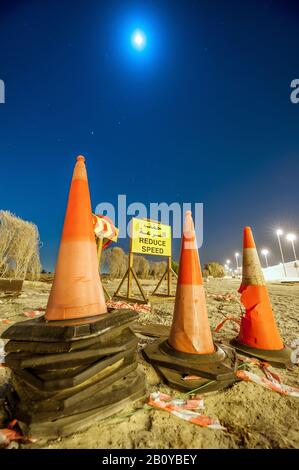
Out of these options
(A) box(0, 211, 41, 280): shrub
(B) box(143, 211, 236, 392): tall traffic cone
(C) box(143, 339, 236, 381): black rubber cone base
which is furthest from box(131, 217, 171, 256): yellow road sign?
(A) box(0, 211, 41, 280): shrub

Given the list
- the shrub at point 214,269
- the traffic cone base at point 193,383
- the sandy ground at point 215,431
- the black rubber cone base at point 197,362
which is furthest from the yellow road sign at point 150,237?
the shrub at point 214,269

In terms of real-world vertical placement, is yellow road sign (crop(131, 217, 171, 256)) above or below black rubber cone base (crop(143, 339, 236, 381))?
above

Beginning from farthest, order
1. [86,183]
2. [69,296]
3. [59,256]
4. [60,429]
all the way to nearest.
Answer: [86,183] → [59,256] → [69,296] → [60,429]

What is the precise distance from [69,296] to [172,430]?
4.18ft

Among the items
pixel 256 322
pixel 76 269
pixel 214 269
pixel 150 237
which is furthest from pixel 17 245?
pixel 214 269

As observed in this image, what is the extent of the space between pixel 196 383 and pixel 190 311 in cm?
71

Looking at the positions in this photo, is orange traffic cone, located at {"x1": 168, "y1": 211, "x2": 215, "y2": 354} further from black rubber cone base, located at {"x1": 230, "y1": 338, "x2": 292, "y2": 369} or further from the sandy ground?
black rubber cone base, located at {"x1": 230, "y1": 338, "x2": 292, "y2": 369}

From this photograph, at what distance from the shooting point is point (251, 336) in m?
2.76

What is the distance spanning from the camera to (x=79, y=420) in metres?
1.34

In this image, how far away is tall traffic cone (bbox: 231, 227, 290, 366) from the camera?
2570 mm

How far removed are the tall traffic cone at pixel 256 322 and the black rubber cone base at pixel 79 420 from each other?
1827 mm
